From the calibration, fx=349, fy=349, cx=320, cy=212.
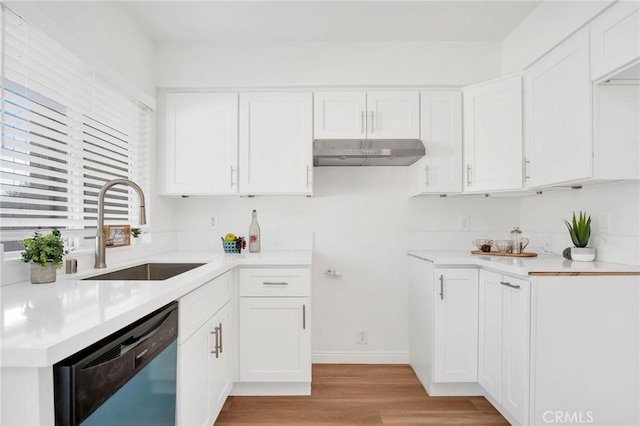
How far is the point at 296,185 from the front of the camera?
259cm

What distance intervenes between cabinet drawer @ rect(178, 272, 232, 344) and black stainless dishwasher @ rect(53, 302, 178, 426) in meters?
0.06

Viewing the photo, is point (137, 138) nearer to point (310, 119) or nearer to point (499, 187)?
point (310, 119)

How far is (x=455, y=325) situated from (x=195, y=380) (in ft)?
5.29

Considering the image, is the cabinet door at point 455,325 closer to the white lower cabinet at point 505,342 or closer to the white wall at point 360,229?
the white lower cabinet at point 505,342

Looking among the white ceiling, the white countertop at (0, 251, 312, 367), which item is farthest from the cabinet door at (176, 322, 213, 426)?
the white ceiling

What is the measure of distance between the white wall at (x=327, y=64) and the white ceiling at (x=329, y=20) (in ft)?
0.22

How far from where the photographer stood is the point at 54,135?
169 centimetres

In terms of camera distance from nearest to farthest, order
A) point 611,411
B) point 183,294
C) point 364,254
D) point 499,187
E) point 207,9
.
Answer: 1. point 183,294
2. point 611,411
3. point 207,9
4. point 499,187
5. point 364,254

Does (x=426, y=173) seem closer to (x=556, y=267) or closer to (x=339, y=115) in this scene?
(x=339, y=115)

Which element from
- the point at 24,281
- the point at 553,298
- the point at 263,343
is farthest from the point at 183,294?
the point at 553,298

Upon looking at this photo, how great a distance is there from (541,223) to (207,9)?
277cm

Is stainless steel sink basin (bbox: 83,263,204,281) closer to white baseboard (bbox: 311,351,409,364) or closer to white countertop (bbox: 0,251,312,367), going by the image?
white countertop (bbox: 0,251,312,367)

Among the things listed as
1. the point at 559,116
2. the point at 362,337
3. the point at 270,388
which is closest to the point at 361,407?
the point at 270,388

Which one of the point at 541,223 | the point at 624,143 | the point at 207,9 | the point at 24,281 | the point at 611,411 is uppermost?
the point at 207,9
